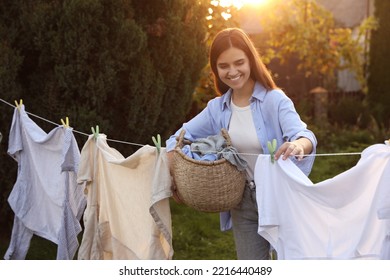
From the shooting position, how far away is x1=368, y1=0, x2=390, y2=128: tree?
9664mm

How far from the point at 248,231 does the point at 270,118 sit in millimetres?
537

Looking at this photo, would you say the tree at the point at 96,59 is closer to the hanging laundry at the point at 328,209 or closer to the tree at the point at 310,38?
the hanging laundry at the point at 328,209

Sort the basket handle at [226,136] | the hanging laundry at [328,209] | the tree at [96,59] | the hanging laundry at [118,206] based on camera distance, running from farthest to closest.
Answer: the tree at [96,59] → the hanging laundry at [118,206] → the basket handle at [226,136] → the hanging laundry at [328,209]

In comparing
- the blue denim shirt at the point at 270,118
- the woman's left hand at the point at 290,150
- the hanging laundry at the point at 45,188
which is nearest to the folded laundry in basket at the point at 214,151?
the blue denim shirt at the point at 270,118

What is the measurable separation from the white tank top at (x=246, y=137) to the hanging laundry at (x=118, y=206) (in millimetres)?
405

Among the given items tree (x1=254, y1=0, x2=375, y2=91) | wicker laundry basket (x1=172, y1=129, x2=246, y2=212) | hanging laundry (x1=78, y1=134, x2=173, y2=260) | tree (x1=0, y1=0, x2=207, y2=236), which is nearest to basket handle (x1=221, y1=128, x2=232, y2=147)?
wicker laundry basket (x1=172, y1=129, x2=246, y2=212)

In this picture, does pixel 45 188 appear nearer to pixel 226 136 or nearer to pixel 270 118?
pixel 226 136

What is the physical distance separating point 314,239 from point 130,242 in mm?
1027

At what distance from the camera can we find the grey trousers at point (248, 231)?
9.08 feet

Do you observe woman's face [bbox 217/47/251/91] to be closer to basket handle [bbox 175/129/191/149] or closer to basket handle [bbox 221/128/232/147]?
basket handle [bbox 221/128/232/147]

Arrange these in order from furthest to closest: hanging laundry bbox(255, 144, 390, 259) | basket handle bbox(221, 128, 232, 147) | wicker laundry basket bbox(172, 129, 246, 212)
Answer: basket handle bbox(221, 128, 232, 147), wicker laundry basket bbox(172, 129, 246, 212), hanging laundry bbox(255, 144, 390, 259)

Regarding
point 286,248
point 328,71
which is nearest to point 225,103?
point 286,248

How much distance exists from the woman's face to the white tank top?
14cm

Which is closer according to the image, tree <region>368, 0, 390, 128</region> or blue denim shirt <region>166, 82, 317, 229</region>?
blue denim shirt <region>166, 82, 317, 229</region>
